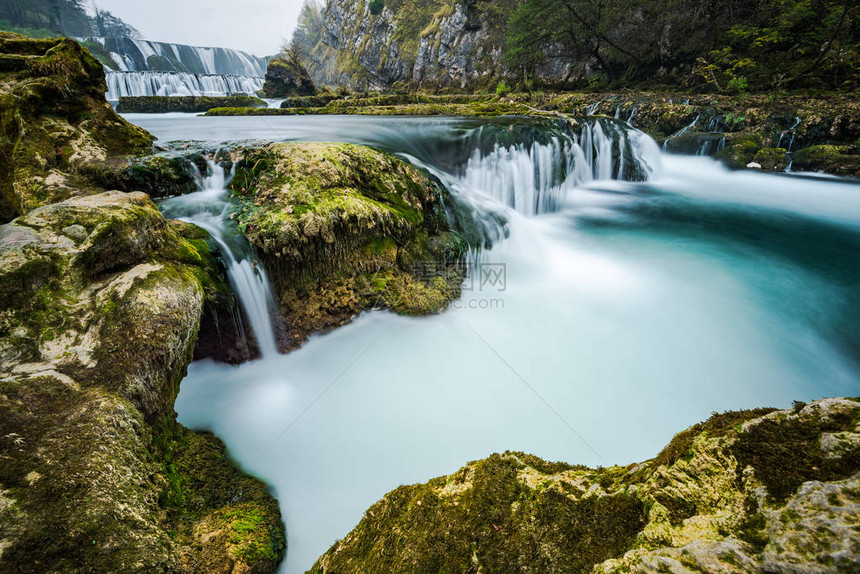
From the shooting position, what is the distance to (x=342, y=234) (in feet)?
15.6

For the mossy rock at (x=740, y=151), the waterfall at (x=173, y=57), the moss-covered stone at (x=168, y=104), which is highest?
the waterfall at (x=173, y=57)

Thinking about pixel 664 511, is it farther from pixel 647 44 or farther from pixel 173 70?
pixel 173 70

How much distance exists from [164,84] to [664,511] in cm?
4138

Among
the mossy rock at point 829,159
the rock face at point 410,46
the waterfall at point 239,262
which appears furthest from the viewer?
the rock face at point 410,46

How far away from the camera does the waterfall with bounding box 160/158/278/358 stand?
4.12 meters

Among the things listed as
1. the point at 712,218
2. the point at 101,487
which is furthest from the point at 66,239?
the point at 712,218

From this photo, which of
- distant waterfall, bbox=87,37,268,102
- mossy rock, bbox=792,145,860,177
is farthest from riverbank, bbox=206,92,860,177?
distant waterfall, bbox=87,37,268,102

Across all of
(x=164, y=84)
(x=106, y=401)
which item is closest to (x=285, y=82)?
(x=164, y=84)

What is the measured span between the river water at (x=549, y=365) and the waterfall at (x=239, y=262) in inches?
20.5

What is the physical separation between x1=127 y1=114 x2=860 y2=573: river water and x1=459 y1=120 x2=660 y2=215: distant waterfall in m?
1.58

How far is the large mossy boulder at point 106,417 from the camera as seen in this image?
4.91ft

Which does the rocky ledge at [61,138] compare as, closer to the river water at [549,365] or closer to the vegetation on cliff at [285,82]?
the river water at [549,365]

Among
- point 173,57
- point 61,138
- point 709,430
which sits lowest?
point 709,430

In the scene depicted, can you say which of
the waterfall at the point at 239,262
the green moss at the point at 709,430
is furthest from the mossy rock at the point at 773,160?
the waterfall at the point at 239,262
